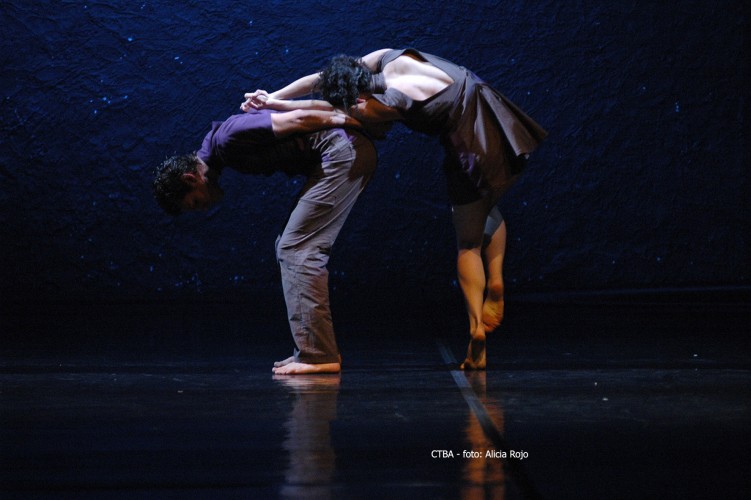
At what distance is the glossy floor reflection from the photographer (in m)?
1.14

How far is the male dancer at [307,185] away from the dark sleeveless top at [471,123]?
0.59 ft

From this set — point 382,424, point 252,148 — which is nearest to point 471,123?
point 252,148

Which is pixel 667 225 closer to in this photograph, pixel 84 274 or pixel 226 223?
pixel 226 223

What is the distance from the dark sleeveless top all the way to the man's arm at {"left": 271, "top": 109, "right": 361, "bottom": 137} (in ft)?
0.36

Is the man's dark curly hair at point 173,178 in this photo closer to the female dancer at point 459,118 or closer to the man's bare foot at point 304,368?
the female dancer at point 459,118

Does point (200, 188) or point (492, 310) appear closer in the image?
point (200, 188)

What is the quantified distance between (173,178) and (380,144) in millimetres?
2794

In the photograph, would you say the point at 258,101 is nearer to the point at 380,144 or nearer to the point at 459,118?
the point at 459,118

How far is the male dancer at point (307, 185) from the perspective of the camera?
2330mm

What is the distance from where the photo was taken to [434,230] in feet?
16.6

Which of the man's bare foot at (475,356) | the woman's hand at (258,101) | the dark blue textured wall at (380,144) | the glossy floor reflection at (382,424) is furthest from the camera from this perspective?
the dark blue textured wall at (380,144)

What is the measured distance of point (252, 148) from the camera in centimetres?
236

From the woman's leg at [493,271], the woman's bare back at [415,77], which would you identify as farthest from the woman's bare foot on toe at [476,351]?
the woman's bare back at [415,77]

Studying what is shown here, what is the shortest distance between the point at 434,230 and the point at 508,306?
732 millimetres
